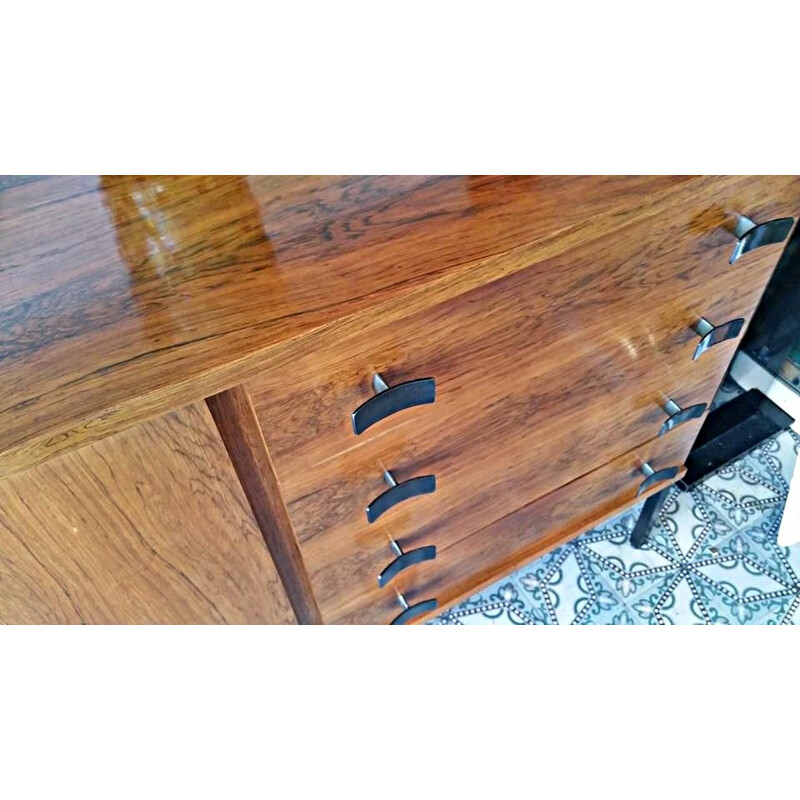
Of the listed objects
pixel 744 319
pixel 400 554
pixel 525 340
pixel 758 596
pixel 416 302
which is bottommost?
pixel 758 596

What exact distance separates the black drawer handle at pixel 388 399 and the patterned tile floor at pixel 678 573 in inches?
25.7

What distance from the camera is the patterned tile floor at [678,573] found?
1110mm

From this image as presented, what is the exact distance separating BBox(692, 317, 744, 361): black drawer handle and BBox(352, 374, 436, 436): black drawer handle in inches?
12.7

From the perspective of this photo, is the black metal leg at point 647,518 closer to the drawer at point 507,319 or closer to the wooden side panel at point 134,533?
the drawer at point 507,319

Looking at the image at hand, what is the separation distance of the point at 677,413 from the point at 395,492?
1.22 feet

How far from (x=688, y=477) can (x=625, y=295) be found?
0.70m

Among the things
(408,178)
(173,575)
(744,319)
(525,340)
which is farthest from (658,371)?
(173,575)

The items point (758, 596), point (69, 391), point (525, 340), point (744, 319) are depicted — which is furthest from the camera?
point (758, 596)

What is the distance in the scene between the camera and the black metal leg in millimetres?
1086

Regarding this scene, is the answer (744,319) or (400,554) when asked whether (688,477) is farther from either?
(400,554)

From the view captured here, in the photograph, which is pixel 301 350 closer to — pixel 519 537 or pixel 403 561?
pixel 403 561

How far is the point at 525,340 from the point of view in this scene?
59 cm

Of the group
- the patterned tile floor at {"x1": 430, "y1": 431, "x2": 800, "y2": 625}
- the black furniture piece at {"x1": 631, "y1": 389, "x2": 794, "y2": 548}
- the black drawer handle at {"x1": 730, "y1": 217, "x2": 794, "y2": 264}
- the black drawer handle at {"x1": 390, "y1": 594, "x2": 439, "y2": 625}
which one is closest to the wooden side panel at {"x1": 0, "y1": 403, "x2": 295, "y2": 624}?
the black drawer handle at {"x1": 390, "y1": 594, "x2": 439, "y2": 625}

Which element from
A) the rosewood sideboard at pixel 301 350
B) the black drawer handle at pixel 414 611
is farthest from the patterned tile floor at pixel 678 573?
the rosewood sideboard at pixel 301 350
